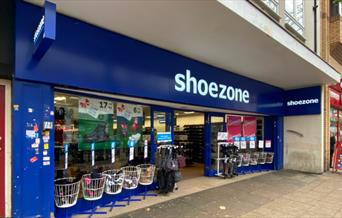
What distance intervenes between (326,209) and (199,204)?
8.03 ft

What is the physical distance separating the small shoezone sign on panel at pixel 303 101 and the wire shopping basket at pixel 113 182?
7005mm

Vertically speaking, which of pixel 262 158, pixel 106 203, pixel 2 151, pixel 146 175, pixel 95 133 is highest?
pixel 95 133

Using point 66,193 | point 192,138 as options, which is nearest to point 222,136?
point 192,138

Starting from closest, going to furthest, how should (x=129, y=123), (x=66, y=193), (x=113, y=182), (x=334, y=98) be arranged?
(x=66, y=193)
(x=113, y=182)
(x=129, y=123)
(x=334, y=98)

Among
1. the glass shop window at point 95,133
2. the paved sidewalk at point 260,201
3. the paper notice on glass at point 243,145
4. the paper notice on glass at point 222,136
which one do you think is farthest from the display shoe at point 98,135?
the paper notice on glass at point 243,145

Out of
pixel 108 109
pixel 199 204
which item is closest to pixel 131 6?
pixel 108 109

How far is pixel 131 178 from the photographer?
16.8 feet

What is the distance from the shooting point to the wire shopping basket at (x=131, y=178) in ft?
16.6

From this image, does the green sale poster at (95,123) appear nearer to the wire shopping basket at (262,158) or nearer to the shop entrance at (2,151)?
the shop entrance at (2,151)

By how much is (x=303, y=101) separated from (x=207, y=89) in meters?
4.72

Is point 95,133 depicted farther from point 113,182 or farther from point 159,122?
point 159,122

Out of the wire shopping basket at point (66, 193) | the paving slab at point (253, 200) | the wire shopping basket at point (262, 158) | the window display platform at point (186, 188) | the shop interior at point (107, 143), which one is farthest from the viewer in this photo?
the wire shopping basket at point (262, 158)

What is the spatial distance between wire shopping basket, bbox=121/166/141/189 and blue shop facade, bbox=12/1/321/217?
0.90ft

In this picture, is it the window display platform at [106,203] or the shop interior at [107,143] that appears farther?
the shop interior at [107,143]
